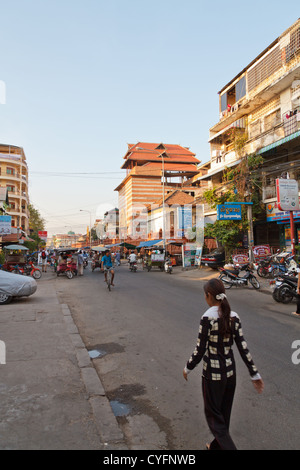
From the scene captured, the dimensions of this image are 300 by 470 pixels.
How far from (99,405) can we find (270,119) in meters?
21.3

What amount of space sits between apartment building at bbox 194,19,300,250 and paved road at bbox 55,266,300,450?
11116 mm

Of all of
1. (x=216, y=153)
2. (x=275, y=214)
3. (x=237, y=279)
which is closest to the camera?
(x=237, y=279)

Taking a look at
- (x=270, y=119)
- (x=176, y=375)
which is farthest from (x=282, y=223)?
(x=176, y=375)

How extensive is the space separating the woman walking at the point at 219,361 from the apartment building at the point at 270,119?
1452cm

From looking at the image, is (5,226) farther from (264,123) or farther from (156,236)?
(156,236)

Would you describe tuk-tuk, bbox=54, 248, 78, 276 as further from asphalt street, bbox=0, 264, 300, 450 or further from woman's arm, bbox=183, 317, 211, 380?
woman's arm, bbox=183, 317, 211, 380

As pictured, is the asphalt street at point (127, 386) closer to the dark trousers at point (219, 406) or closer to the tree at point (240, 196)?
the dark trousers at point (219, 406)

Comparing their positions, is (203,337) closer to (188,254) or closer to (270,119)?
(270,119)

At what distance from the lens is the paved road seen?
305 cm

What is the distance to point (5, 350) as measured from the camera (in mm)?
5355

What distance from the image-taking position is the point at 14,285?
32.8 ft

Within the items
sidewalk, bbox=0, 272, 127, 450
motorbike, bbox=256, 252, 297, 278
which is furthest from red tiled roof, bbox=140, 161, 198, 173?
sidewalk, bbox=0, 272, 127, 450

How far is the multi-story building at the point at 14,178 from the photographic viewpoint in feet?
177

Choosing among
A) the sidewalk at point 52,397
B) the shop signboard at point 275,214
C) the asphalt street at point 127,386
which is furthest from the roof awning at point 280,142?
the sidewalk at point 52,397
